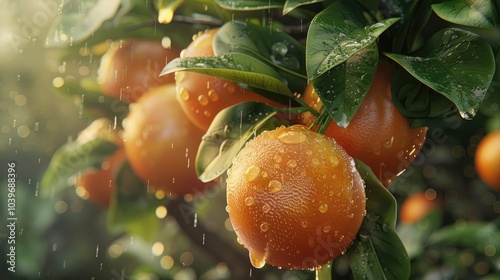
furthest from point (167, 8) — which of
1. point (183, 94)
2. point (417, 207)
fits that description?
point (417, 207)

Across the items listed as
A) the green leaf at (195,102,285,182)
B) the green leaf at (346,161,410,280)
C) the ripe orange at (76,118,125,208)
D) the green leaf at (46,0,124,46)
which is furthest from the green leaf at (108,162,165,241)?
the green leaf at (346,161,410,280)

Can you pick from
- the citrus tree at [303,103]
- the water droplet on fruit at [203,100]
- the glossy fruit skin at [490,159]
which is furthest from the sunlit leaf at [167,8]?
the glossy fruit skin at [490,159]

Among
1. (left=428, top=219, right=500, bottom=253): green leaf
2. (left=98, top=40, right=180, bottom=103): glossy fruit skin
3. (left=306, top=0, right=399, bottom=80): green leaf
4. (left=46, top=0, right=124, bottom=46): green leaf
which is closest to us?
(left=306, top=0, right=399, bottom=80): green leaf

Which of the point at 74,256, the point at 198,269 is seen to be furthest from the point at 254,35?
the point at 74,256

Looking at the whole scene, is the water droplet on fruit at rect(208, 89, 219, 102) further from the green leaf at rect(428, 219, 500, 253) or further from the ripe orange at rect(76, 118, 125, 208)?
the green leaf at rect(428, 219, 500, 253)

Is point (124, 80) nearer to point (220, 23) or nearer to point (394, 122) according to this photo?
point (220, 23)
